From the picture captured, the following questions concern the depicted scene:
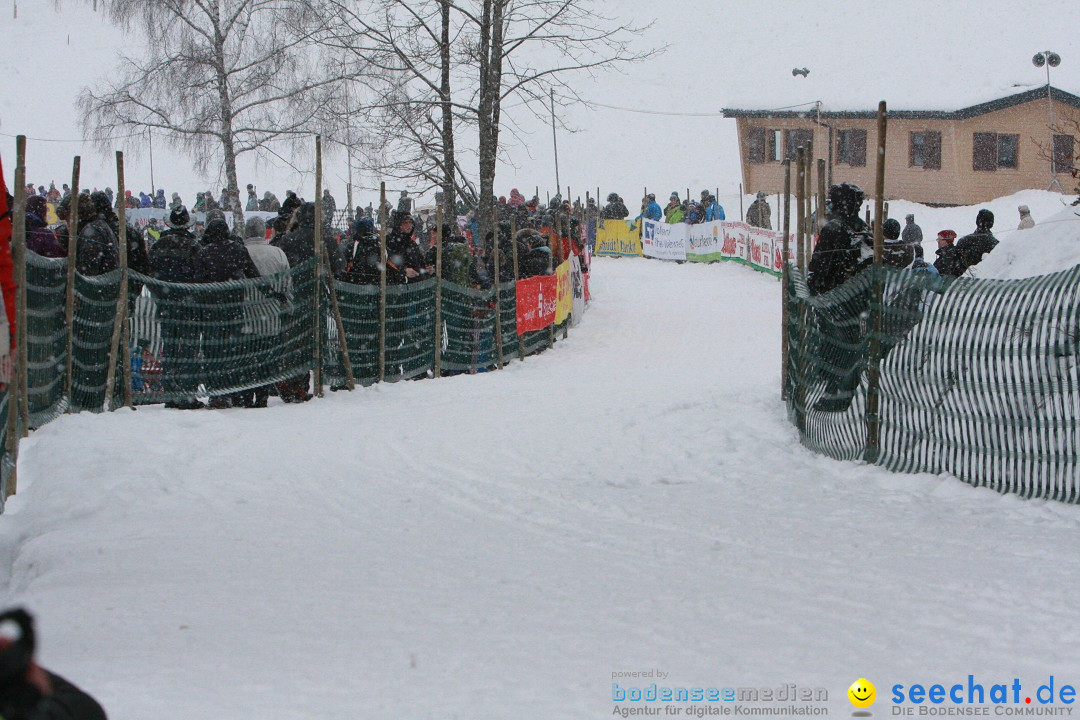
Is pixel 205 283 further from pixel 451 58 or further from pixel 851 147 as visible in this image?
pixel 851 147

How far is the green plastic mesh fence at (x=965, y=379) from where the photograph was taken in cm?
667

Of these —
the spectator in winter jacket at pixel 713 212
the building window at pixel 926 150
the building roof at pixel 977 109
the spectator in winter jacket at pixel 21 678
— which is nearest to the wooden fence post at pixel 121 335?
the spectator in winter jacket at pixel 21 678

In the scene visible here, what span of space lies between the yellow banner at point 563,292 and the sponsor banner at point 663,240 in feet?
50.5

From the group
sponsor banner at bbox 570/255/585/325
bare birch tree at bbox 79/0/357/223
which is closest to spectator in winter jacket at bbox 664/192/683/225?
bare birch tree at bbox 79/0/357/223

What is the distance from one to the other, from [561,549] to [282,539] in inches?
60.0

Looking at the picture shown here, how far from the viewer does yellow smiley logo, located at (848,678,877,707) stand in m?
4.02

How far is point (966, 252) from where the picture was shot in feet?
44.6

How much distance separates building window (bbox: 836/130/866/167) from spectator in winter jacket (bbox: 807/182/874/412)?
3526cm

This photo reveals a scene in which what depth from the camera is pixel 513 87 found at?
2152 cm

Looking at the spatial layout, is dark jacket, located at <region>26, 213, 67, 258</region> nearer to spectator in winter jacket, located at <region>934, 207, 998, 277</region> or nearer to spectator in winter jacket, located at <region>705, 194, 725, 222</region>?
spectator in winter jacket, located at <region>934, 207, 998, 277</region>

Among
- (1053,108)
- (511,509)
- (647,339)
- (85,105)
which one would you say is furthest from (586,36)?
(1053,108)

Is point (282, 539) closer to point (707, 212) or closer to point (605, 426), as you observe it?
point (605, 426)

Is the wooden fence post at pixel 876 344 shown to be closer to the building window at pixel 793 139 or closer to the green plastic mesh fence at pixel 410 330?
the green plastic mesh fence at pixel 410 330

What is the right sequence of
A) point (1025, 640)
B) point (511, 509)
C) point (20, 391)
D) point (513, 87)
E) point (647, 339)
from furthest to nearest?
point (513, 87), point (647, 339), point (20, 391), point (511, 509), point (1025, 640)
